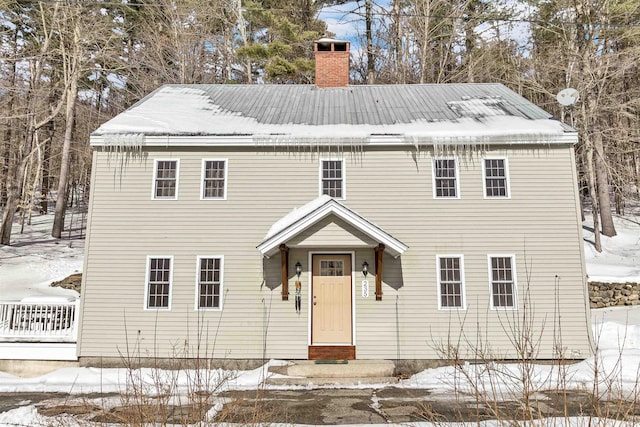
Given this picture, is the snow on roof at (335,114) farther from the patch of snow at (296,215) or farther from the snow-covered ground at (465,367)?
the snow-covered ground at (465,367)

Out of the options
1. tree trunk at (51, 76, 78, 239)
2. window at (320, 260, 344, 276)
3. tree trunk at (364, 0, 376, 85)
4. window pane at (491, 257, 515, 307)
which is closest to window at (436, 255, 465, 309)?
window pane at (491, 257, 515, 307)

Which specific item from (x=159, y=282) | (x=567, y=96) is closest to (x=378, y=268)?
(x=159, y=282)

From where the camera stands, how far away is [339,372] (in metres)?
9.83

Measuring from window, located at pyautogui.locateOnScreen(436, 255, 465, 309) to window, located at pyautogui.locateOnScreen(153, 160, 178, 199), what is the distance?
281 inches

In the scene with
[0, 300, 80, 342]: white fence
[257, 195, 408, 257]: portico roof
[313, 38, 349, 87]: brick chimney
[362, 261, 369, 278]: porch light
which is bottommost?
[0, 300, 80, 342]: white fence

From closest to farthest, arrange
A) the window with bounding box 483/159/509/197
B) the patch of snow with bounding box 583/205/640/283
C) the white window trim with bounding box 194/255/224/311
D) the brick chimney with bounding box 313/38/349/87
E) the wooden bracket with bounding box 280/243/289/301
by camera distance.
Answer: the wooden bracket with bounding box 280/243/289/301 → the white window trim with bounding box 194/255/224/311 → the window with bounding box 483/159/509/197 → the brick chimney with bounding box 313/38/349/87 → the patch of snow with bounding box 583/205/640/283

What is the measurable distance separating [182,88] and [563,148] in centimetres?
1219

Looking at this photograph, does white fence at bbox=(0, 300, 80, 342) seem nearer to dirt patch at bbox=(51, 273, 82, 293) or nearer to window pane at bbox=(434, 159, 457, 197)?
dirt patch at bbox=(51, 273, 82, 293)

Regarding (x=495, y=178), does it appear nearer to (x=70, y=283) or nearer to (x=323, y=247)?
(x=323, y=247)

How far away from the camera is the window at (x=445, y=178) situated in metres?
11.2

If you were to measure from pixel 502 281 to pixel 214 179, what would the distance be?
786 cm

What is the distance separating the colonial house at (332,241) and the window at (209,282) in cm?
3

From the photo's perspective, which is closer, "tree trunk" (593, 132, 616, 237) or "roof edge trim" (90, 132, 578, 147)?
"roof edge trim" (90, 132, 578, 147)

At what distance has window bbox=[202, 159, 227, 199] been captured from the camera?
1127 centimetres
